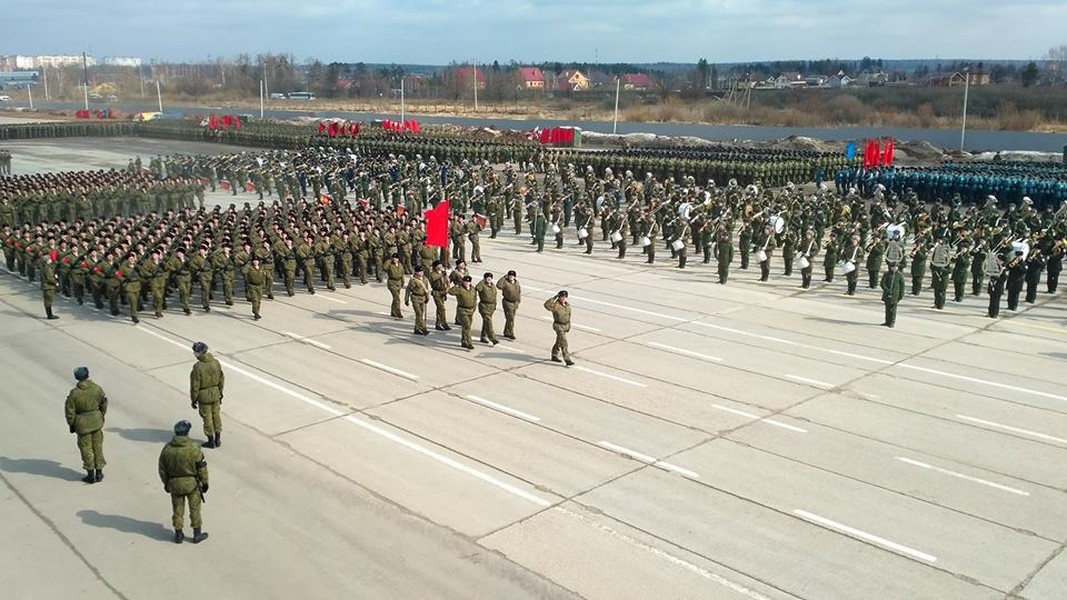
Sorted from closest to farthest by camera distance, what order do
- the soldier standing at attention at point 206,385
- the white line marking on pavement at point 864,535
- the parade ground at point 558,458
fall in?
the parade ground at point 558,458 < the white line marking on pavement at point 864,535 < the soldier standing at attention at point 206,385

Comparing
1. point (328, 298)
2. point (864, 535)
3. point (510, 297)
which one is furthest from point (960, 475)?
point (328, 298)

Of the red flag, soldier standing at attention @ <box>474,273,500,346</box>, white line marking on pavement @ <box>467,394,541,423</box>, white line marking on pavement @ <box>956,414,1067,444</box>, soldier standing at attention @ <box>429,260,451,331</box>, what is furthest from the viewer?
the red flag

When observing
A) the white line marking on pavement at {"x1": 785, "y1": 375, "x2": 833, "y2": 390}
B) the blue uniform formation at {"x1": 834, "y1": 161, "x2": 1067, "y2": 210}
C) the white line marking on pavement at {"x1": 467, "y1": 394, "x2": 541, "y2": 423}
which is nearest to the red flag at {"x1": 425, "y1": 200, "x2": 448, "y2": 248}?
the white line marking on pavement at {"x1": 467, "y1": 394, "x2": 541, "y2": 423}

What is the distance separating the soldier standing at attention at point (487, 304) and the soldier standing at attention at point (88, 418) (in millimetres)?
7017

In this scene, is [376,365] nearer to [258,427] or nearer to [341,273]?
[258,427]

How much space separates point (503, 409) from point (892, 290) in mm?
8869

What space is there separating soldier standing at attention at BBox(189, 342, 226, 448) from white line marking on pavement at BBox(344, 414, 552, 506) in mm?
1864

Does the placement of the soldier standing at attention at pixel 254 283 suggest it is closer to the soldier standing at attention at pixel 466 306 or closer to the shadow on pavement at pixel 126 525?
the soldier standing at attention at pixel 466 306

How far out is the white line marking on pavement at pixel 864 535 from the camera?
358 inches

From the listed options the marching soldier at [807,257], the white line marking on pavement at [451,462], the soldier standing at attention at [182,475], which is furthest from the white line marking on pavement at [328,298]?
the soldier standing at attention at [182,475]

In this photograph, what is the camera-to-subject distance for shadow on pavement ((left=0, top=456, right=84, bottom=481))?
10.7 meters

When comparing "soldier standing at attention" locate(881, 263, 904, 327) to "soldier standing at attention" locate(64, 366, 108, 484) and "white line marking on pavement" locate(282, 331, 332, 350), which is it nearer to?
"white line marking on pavement" locate(282, 331, 332, 350)

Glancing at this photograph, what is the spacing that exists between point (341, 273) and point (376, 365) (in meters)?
6.99

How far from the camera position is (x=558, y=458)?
11352 millimetres
